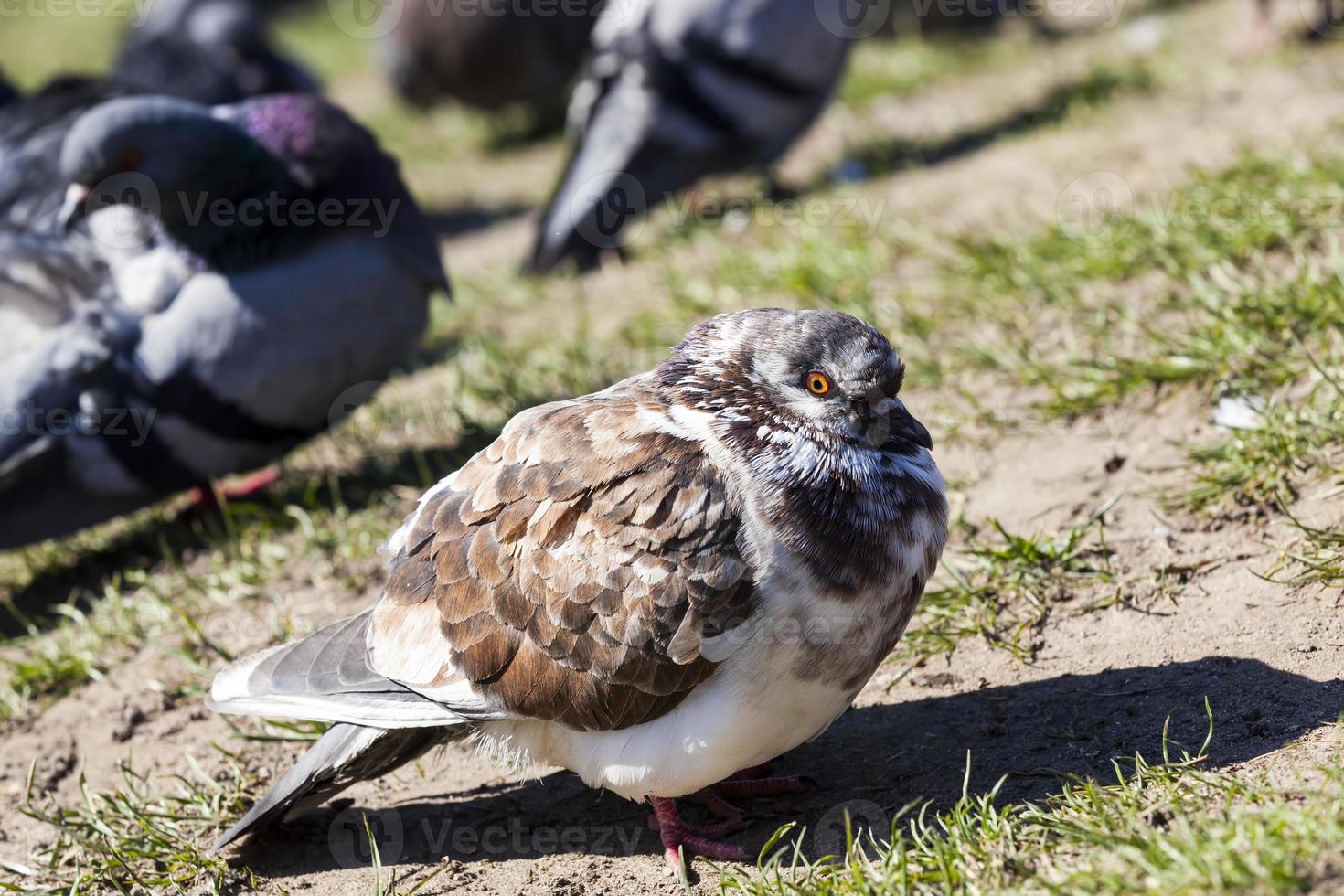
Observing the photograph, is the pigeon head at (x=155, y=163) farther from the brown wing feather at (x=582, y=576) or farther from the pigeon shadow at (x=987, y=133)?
the pigeon shadow at (x=987, y=133)

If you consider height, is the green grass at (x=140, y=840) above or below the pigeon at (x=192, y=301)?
below

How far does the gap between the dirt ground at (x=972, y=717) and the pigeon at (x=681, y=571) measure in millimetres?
313

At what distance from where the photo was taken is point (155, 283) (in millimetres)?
5105

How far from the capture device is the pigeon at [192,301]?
4.93 m

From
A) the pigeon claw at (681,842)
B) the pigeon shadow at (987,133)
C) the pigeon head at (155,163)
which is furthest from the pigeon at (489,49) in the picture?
the pigeon claw at (681,842)

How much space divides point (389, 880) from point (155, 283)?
2.78m

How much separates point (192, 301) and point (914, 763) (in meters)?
3.20

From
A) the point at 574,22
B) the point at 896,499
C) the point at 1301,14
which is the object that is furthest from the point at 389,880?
the point at 574,22

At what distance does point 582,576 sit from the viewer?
2.94 metres

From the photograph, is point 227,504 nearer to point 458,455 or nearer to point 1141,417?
point 458,455

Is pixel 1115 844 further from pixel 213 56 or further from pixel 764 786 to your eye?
pixel 213 56

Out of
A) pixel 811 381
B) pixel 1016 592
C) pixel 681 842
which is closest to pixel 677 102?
pixel 1016 592

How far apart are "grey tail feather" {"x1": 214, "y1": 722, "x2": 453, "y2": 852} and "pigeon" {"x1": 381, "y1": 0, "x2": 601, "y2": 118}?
7.47 metres

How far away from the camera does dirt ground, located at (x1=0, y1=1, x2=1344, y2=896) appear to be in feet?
10.4
